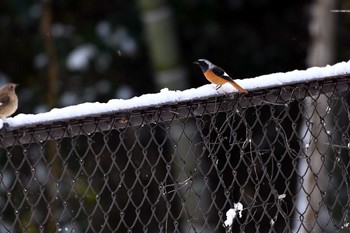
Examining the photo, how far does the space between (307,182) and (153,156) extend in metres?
2.30

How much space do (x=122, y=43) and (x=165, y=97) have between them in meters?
6.59

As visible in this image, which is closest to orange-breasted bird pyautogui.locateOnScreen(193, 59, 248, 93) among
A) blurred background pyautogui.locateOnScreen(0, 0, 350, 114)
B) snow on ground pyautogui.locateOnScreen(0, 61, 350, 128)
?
snow on ground pyautogui.locateOnScreen(0, 61, 350, 128)

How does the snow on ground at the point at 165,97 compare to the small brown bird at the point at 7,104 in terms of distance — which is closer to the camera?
the snow on ground at the point at 165,97

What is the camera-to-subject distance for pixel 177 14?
9.27m

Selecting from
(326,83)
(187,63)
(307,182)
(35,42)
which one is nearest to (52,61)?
(35,42)

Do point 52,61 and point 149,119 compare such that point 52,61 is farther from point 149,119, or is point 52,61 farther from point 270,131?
point 149,119

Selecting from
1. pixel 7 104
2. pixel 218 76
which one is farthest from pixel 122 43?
pixel 218 76

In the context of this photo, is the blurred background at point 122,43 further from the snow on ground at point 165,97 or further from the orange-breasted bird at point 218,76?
the snow on ground at point 165,97

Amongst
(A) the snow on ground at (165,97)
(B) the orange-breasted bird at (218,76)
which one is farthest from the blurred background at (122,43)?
(A) the snow on ground at (165,97)

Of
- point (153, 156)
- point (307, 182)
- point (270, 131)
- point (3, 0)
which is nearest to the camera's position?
point (307, 182)

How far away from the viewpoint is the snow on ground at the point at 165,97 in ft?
9.32

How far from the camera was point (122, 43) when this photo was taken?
9.49m

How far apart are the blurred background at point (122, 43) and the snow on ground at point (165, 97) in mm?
6022

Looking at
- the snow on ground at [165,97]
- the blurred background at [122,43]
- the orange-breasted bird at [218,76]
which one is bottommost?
the snow on ground at [165,97]
